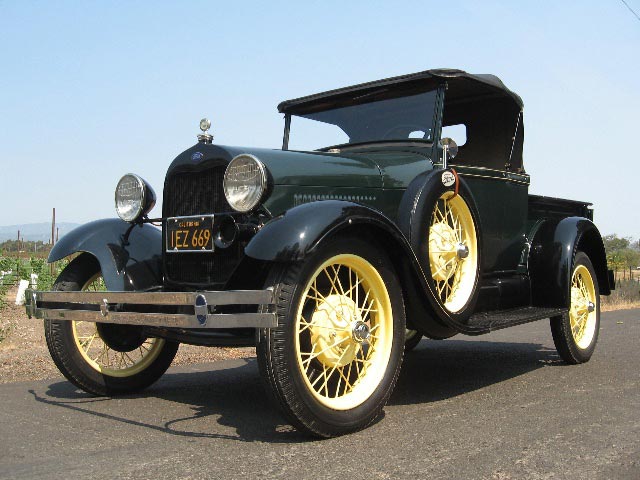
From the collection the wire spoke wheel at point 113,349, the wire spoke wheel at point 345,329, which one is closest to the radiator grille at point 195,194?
the wire spoke wheel at point 345,329

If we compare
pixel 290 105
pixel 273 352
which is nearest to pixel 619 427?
pixel 273 352

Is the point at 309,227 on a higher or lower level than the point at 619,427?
higher

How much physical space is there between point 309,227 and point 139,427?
58.8 inches

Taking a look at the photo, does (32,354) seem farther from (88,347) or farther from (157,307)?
(157,307)

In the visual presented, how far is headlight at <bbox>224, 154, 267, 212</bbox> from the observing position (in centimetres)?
369

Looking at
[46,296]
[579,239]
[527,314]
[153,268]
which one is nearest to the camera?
[46,296]

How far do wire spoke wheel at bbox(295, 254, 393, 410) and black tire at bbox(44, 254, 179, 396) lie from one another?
1.39 m

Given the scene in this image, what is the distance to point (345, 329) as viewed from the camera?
11.7 feet

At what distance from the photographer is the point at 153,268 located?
4.55m

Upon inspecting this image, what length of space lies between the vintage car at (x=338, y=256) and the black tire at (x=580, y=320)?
0.06 feet

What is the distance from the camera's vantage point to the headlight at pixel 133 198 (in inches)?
177

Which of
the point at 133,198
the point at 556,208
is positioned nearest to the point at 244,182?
the point at 133,198

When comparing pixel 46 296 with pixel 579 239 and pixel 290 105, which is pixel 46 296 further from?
pixel 579 239

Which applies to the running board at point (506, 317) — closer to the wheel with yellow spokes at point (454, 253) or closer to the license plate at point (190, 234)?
the wheel with yellow spokes at point (454, 253)
